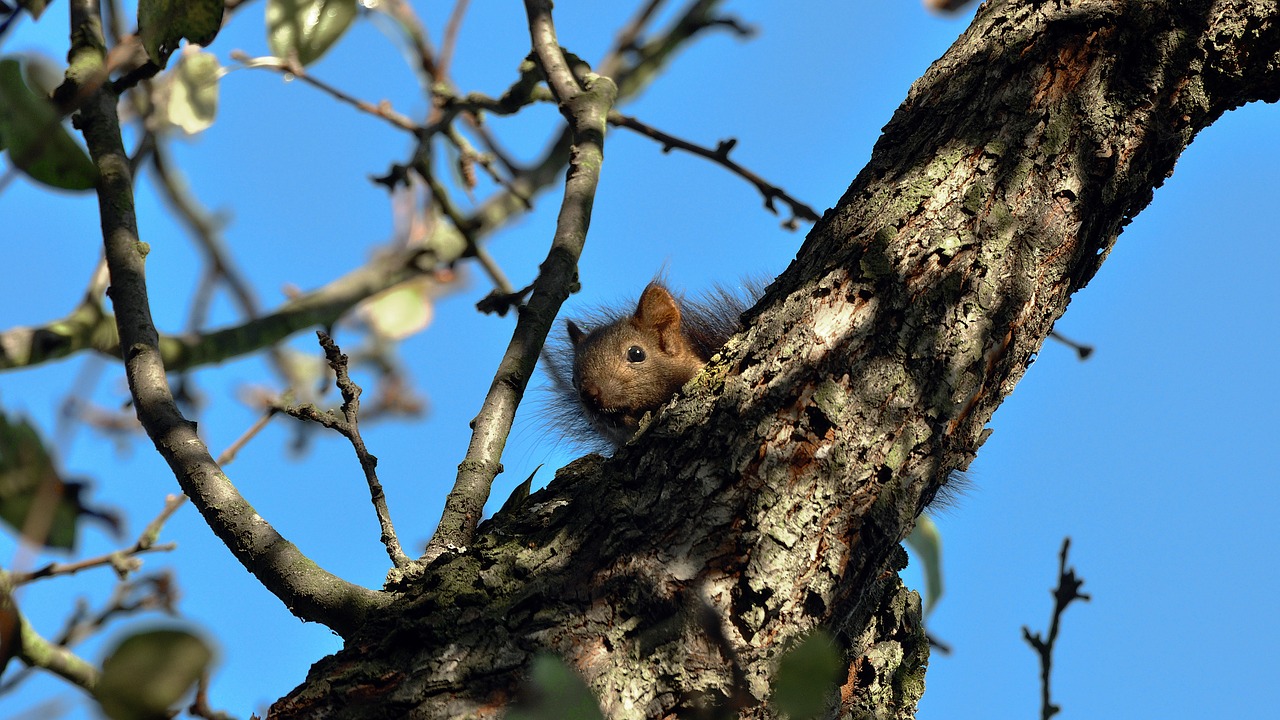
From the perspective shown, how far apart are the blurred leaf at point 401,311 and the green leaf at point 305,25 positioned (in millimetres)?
1520

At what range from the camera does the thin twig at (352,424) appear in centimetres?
231

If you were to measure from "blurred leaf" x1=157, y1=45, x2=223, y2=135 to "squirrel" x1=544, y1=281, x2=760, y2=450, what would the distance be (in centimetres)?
186

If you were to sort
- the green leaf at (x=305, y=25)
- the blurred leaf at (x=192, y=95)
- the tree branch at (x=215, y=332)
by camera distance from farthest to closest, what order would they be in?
the blurred leaf at (x=192, y=95) < the green leaf at (x=305, y=25) < the tree branch at (x=215, y=332)

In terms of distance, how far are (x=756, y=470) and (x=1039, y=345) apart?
2.39ft

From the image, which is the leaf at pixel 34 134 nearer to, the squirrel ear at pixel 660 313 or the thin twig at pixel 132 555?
the thin twig at pixel 132 555

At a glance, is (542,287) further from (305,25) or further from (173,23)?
(305,25)

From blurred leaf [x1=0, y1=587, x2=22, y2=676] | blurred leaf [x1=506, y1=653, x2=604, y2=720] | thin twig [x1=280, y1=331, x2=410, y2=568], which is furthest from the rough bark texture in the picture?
blurred leaf [x1=506, y1=653, x2=604, y2=720]

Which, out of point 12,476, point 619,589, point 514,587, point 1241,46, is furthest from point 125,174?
point 1241,46

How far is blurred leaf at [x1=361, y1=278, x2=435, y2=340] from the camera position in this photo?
505 centimetres

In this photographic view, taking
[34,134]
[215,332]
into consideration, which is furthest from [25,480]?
[215,332]

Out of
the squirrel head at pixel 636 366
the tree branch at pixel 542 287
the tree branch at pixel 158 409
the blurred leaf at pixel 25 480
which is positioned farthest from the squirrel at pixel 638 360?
the blurred leaf at pixel 25 480

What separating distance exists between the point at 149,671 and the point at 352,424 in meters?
1.27

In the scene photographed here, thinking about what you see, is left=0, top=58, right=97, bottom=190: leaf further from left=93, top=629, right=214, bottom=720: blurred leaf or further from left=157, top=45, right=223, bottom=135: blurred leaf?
left=157, top=45, right=223, bottom=135: blurred leaf

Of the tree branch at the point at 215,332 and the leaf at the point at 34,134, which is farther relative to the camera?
the tree branch at the point at 215,332
